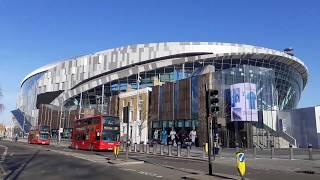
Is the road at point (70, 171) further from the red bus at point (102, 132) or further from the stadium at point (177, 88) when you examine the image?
A: the red bus at point (102, 132)

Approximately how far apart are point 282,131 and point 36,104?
10147 centimetres

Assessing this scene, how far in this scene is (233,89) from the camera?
170ft

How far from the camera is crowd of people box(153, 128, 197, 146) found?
52.0 meters

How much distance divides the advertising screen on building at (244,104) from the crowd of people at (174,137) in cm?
630

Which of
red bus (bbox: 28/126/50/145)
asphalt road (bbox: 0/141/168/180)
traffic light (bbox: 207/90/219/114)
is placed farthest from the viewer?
red bus (bbox: 28/126/50/145)

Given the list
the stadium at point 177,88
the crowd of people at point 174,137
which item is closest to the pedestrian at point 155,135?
the crowd of people at point 174,137

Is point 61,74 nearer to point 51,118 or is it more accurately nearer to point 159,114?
point 51,118

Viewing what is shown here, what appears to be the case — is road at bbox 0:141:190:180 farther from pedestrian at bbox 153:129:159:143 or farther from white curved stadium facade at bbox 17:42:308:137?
white curved stadium facade at bbox 17:42:308:137

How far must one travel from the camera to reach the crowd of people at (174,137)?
52.0 metres

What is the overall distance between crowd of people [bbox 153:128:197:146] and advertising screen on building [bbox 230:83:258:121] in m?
6.30

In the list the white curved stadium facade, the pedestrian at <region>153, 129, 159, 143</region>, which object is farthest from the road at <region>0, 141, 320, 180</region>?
the white curved stadium facade

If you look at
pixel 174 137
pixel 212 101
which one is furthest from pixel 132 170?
pixel 174 137

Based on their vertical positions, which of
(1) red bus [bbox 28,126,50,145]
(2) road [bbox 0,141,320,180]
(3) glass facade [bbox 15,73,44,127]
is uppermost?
(3) glass facade [bbox 15,73,44,127]

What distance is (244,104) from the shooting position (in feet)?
163
